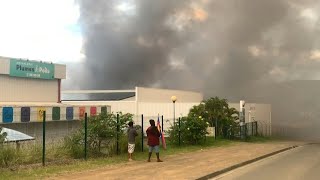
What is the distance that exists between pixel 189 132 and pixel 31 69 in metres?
29.8

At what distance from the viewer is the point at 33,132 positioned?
39.2 meters

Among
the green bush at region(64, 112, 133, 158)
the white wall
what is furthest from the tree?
the white wall

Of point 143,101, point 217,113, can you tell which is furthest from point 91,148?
point 143,101

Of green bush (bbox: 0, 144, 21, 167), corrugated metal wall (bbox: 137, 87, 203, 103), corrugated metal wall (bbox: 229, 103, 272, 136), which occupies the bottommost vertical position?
green bush (bbox: 0, 144, 21, 167)

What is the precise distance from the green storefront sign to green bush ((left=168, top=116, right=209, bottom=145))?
26715mm

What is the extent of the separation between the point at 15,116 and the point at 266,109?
35368 mm

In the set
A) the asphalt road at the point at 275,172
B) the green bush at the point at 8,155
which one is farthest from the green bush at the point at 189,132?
the green bush at the point at 8,155

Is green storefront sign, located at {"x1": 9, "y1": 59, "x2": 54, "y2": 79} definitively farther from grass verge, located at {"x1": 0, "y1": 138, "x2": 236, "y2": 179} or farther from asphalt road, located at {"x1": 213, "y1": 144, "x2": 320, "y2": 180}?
asphalt road, located at {"x1": 213, "y1": 144, "x2": 320, "y2": 180}

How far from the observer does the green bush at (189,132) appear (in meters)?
29.4

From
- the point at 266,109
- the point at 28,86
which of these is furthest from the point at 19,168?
the point at 266,109

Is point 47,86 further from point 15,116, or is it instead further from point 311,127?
point 311,127

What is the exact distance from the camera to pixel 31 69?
53594 millimetres

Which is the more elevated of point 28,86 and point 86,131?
point 28,86

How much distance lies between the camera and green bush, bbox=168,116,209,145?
29.4 m
